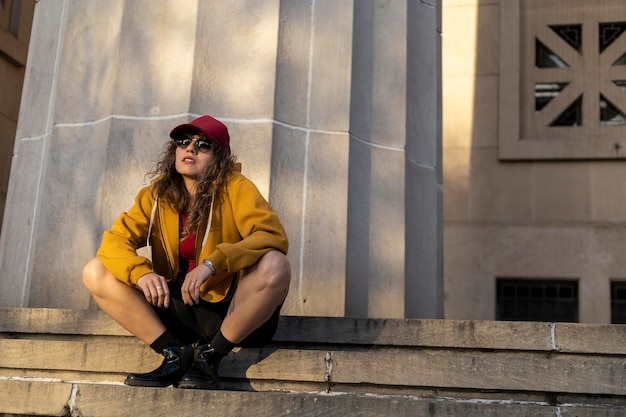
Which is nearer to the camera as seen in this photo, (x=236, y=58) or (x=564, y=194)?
(x=236, y=58)

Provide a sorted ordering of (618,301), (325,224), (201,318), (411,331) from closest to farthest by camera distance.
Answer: (201,318) < (411,331) < (325,224) < (618,301)

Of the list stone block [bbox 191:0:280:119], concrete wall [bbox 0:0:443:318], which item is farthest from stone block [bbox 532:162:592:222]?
stone block [bbox 191:0:280:119]

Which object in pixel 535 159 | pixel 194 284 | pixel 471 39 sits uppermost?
pixel 471 39

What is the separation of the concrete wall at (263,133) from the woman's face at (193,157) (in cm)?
153

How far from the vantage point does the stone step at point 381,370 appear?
381 cm

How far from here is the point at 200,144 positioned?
448 centimetres

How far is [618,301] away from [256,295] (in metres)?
7.68

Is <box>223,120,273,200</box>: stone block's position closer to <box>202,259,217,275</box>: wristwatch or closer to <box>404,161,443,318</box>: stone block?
<box>404,161,443,318</box>: stone block

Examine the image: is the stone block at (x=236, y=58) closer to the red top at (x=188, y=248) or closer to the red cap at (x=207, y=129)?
the red cap at (x=207, y=129)

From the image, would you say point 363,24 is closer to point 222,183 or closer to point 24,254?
point 222,183

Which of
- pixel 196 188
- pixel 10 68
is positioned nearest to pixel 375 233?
pixel 196 188

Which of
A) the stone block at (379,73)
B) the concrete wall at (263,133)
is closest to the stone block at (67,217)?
the concrete wall at (263,133)

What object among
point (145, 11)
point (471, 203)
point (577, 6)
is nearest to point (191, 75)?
point (145, 11)

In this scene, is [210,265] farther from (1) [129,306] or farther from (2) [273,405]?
(2) [273,405]
